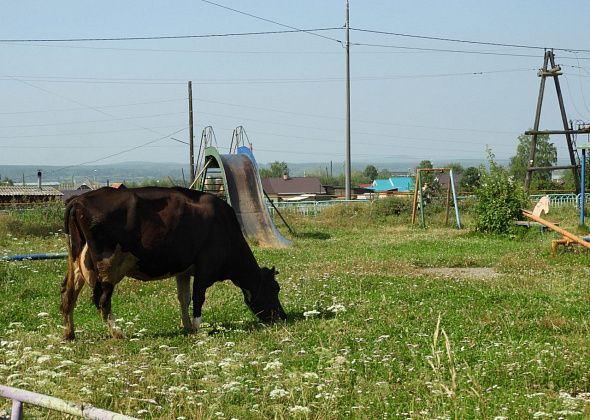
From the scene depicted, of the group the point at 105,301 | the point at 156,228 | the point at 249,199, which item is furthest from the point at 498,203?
the point at 105,301

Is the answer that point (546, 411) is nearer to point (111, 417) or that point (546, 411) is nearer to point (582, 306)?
point (111, 417)

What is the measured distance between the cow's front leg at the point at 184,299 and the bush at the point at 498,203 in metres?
16.5

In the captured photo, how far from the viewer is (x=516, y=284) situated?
49.3 feet

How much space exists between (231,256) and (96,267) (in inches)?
79.8

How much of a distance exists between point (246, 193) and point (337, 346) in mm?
18755

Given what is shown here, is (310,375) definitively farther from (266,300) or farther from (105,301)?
(266,300)

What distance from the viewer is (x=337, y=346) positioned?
9734mm

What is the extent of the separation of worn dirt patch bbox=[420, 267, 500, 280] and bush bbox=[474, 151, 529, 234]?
847 centimetres

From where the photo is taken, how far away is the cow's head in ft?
39.9

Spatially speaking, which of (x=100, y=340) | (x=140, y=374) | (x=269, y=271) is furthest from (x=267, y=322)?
(x=140, y=374)

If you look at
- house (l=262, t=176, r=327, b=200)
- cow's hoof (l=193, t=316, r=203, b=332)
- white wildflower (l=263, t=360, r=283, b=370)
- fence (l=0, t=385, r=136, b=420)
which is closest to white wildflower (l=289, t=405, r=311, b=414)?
white wildflower (l=263, t=360, r=283, b=370)

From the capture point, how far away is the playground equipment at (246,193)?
85.6 feet

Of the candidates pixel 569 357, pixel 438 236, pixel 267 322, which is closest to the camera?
pixel 569 357

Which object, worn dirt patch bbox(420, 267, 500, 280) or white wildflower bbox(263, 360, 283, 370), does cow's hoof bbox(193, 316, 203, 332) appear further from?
worn dirt patch bbox(420, 267, 500, 280)
